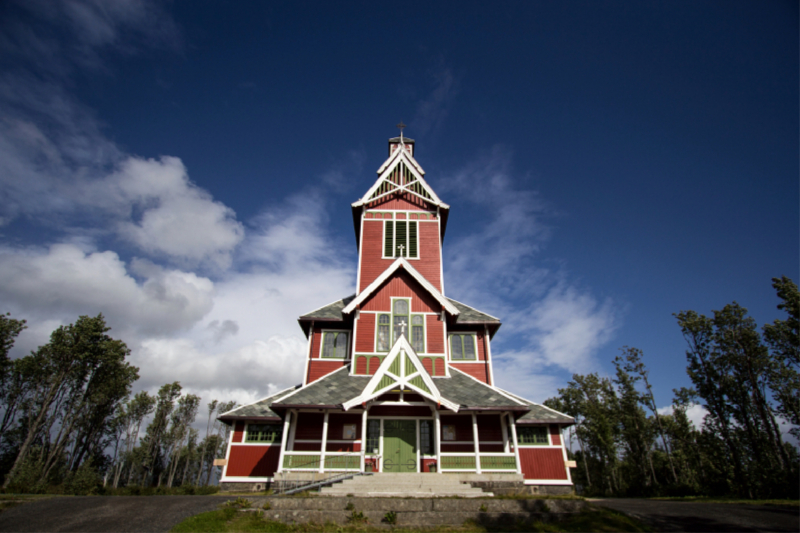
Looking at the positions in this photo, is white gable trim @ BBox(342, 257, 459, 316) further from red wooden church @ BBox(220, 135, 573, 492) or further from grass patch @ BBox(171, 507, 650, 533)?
grass patch @ BBox(171, 507, 650, 533)

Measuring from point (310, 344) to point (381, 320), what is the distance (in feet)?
13.6

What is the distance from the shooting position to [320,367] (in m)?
21.0

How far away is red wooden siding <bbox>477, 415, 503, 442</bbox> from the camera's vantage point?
58.7 feet

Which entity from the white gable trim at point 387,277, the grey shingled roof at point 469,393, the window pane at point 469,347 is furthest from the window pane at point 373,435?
the window pane at point 469,347

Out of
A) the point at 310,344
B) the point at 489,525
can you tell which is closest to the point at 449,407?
the point at 489,525

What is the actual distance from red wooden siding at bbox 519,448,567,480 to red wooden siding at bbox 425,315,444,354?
20.4 ft

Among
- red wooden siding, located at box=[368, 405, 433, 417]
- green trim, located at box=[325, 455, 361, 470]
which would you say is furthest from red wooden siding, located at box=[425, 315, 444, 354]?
green trim, located at box=[325, 455, 361, 470]

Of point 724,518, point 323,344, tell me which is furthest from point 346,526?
point 323,344

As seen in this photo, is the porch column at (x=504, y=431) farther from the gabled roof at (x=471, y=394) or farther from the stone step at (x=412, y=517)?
the stone step at (x=412, y=517)

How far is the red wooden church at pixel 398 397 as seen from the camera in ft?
52.5

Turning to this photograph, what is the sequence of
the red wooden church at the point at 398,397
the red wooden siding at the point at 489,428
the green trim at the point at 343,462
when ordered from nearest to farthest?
the green trim at the point at 343,462 < the red wooden church at the point at 398,397 < the red wooden siding at the point at 489,428

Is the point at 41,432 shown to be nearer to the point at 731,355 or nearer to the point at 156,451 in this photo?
the point at 156,451

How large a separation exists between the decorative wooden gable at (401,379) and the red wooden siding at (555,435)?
678 cm

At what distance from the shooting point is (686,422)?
35531mm
